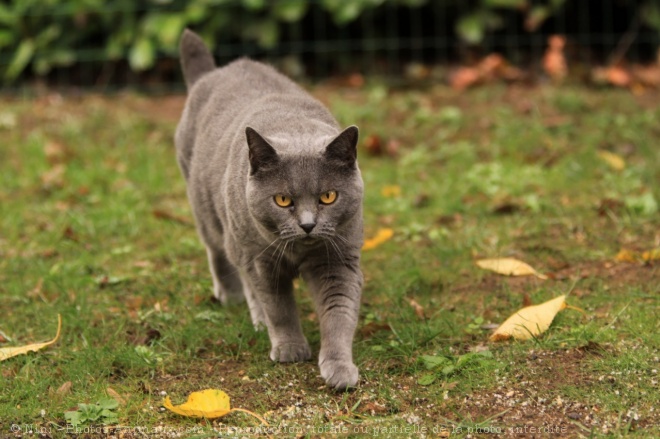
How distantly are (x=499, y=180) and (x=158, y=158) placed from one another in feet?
7.73

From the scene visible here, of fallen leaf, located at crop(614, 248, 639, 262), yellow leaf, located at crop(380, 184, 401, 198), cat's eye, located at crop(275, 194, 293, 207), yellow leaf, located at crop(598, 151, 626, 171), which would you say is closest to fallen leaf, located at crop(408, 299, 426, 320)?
cat's eye, located at crop(275, 194, 293, 207)

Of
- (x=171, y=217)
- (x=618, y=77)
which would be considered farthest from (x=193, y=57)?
(x=618, y=77)

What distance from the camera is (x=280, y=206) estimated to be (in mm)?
3051

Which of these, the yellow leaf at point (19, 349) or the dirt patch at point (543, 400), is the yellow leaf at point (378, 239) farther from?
the yellow leaf at point (19, 349)

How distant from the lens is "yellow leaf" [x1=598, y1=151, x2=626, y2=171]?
529cm

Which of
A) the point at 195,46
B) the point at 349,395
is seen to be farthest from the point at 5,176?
the point at 349,395

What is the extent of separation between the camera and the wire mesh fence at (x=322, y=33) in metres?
7.05

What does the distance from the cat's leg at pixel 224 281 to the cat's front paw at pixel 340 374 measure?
0.96 metres

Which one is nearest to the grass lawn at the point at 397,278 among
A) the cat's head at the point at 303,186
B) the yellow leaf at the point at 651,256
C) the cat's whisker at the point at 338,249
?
the yellow leaf at the point at 651,256

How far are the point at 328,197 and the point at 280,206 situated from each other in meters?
0.17

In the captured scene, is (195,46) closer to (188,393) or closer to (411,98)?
(188,393)

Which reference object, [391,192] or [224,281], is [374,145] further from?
[224,281]

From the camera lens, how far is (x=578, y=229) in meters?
4.44

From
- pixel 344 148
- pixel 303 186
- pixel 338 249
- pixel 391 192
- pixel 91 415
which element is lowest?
pixel 391 192
